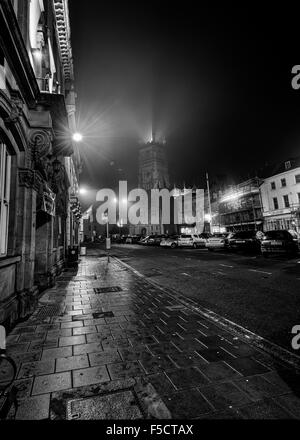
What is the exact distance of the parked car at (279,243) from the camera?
14.5 metres

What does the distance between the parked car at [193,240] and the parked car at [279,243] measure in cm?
1552

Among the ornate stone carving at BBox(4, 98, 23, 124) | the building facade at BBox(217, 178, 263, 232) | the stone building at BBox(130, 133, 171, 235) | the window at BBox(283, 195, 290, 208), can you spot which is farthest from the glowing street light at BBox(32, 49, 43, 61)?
the stone building at BBox(130, 133, 171, 235)

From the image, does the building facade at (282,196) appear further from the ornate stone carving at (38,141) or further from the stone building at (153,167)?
the stone building at (153,167)

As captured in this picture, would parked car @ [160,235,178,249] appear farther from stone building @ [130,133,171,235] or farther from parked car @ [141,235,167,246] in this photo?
stone building @ [130,133,171,235]

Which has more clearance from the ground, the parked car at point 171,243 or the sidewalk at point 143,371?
the parked car at point 171,243

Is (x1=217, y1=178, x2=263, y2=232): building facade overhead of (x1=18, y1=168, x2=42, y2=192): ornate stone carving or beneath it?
overhead

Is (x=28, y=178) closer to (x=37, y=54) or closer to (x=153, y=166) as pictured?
(x=37, y=54)

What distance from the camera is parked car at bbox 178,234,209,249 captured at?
3142 centimetres

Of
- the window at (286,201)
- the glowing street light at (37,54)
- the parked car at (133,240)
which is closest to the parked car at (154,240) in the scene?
the parked car at (133,240)

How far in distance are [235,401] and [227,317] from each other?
9.13ft

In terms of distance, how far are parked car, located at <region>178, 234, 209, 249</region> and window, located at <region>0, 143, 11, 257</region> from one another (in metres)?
28.2

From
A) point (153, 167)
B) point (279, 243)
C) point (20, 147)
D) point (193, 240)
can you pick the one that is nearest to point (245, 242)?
point (279, 243)

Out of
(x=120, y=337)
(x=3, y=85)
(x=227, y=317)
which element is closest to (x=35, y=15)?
(x=3, y=85)
